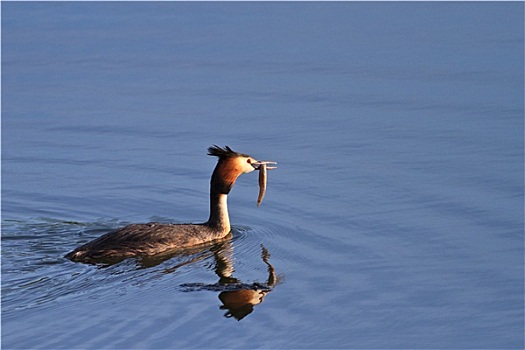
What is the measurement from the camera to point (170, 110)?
16.5 metres

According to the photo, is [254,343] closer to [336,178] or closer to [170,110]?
[336,178]

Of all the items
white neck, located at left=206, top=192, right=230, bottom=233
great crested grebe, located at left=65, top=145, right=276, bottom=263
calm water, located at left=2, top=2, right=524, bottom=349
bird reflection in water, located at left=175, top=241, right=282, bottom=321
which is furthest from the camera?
white neck, located at left=206, top=192, right=230, bottom=233

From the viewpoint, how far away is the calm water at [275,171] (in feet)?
33.8

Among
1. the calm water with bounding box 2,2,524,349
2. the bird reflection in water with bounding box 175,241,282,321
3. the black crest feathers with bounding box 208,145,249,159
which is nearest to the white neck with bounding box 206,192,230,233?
the calm water with bounding box 2,2,524,349

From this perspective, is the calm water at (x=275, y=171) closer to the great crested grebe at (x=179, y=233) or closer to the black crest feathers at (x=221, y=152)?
the great crested grebe at (x=179, y=233)

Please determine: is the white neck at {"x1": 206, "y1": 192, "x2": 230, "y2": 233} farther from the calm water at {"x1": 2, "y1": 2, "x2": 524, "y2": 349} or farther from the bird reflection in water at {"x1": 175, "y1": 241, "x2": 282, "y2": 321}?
the bird reflection in water at {"x1": 175, "y1": 241, "x2": 282, "y2": 321}

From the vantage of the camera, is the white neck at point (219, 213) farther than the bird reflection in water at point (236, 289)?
Yes

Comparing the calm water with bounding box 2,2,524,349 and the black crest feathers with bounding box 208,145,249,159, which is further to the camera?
the black crest feathers with bounding box 208,145,249,159

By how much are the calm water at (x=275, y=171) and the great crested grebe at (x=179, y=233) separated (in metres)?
0.22

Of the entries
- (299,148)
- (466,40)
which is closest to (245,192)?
(299,148)

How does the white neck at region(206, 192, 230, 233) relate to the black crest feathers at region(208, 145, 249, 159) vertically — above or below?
below

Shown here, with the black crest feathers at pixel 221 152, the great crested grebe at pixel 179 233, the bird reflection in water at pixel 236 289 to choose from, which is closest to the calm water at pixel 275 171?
the bird reflection in water at pixel 236 289

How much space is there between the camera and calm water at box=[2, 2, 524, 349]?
10.3m

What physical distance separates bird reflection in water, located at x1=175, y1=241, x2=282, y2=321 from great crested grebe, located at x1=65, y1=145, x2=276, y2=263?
0.64 m
